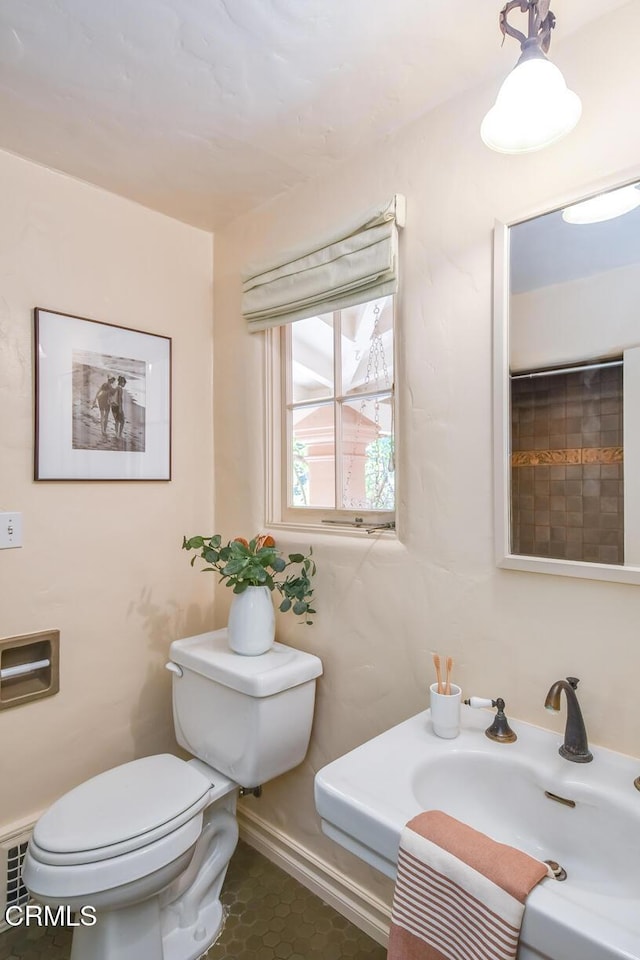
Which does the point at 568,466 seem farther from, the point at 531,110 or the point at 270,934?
the point at 270,934

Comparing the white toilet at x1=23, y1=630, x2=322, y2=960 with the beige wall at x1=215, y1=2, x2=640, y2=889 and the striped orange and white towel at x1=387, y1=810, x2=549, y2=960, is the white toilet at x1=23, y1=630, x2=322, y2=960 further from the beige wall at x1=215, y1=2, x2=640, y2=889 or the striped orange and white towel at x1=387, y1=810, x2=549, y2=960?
the striped orange and white towel at x1=387, y1=810, x2=549, y2=960

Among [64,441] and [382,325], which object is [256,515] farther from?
[382,325]

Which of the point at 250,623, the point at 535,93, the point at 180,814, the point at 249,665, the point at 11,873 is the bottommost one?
the point at 11,873

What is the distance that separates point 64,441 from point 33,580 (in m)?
0.44

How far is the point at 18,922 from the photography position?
1.49 meters

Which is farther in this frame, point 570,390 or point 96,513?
point 96,513

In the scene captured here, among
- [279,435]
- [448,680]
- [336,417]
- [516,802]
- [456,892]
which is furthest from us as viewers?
[279,435]

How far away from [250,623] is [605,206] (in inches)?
54.4

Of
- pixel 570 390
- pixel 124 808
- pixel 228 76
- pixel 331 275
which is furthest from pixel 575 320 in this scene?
pixel 124 808

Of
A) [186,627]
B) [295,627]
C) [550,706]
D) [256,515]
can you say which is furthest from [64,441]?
[550,706]

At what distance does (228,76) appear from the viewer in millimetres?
1247

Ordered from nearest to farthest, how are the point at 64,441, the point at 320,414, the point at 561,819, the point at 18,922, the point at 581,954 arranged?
the point at 581,954 → the point at 561,819 → the point at 18,922 → the point at 64,441 → the point at 320,414

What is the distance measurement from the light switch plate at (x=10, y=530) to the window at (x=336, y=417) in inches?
31.5

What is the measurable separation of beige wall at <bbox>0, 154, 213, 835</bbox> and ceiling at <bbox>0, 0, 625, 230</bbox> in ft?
0.65
